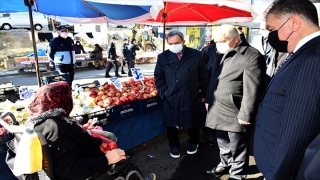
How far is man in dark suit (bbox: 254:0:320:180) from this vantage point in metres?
1.12

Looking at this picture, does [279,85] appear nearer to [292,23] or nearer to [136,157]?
[292,23]

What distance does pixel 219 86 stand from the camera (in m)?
2.51

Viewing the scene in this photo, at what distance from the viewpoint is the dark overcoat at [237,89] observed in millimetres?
2268

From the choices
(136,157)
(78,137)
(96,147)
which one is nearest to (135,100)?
(136,157)

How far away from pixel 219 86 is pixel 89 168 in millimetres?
1533

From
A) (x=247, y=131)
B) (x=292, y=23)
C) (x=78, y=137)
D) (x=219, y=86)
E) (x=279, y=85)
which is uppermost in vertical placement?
(x=292, y=23)

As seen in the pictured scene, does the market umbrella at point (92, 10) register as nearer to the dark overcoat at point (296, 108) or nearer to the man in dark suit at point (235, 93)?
the man in dark suit at point (235, 93)

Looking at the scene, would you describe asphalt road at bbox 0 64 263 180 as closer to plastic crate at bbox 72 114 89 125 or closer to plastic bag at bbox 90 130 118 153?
plastic crate at bbox 72 114 89 125

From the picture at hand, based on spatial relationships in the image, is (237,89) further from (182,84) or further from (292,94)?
(292,94)

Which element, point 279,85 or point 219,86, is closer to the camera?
point 279,85

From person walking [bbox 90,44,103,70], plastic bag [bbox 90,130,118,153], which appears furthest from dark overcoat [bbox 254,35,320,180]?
person walking [bbox 90,44,103,70]

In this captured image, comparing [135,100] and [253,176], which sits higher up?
[135,100]

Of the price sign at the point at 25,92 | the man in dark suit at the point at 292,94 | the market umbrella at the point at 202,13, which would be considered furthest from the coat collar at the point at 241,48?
the market umbrella at the point at 202,13

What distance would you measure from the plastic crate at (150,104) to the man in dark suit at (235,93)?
108 centimetres
